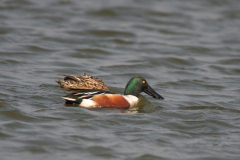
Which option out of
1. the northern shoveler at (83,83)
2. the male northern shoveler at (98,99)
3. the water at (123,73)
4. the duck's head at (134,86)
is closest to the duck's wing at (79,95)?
the male northern shoveler at (98,99)

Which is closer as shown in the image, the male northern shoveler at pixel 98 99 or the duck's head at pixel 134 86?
the male northern shoveler at pixel 98 99

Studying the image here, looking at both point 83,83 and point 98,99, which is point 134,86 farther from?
point 83,83

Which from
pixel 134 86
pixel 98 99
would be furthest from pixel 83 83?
pixel 98 99

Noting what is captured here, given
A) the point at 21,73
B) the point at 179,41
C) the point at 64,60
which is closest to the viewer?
the point at 21,73

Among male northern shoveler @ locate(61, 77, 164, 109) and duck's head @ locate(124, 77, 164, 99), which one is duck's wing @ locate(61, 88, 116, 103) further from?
duck's head @ locate(124, 77, 164, 99)

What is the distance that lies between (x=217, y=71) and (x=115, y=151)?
729cm

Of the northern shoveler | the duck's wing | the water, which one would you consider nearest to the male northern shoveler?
the duck's wing

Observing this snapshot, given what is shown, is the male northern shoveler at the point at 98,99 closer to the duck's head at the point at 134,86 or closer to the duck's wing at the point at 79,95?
the duck's wing at the point at 79,95

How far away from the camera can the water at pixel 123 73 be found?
616 centimetres

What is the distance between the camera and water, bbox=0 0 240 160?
20.2 feet

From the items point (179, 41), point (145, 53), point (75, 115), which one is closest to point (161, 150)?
point (75, 115)

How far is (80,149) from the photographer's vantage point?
5.87 meters

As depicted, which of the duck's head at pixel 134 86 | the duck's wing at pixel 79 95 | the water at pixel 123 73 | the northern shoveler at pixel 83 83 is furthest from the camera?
the northern shoveler at pixel 83 83

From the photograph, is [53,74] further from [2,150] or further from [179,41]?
[179,41]
